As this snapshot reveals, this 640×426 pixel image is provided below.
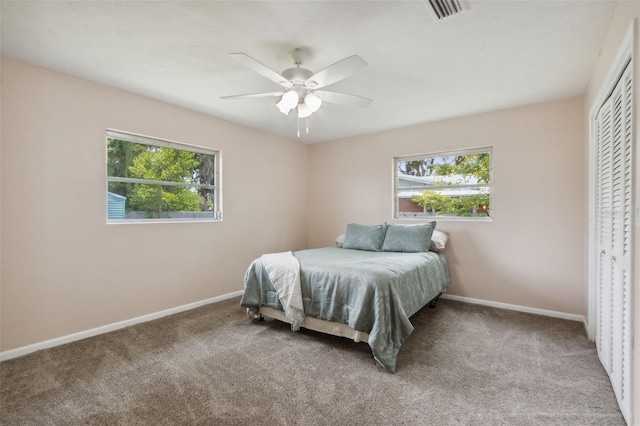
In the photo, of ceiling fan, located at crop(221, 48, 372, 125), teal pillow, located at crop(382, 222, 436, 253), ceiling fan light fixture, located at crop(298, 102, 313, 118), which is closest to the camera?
ceiling fan, located at crop(221, 48, 372, 125)

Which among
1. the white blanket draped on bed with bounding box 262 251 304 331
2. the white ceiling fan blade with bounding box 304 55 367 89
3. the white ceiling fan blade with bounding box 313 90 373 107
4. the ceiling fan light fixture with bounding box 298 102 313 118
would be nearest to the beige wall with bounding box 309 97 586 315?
the white ceiling fan blade with bounding box 313 90 373 107

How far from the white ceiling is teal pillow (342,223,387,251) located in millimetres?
1595

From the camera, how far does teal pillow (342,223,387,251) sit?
12.4ft

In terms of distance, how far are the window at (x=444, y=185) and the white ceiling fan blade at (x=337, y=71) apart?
2.38 metres

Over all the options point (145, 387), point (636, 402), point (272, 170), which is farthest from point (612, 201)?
point (272, 170)

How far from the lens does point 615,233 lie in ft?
6.05

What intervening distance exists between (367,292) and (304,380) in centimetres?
73

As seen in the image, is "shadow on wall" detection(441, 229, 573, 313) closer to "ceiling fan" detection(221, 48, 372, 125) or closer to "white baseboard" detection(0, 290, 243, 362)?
"ceiling fan" detection(221, 48, 372, 125)

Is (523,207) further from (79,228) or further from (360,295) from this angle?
(79,228)

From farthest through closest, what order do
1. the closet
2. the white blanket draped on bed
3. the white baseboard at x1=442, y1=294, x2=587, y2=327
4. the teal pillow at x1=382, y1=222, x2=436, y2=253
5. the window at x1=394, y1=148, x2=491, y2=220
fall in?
the window at x1=394, y1=148, x2=491, y2=220 → the teal pillow at x1=382, y1=222, x2=436, y2=253 → the white baseboard at x1=442, y1=294, x2=587, y2=327 → the white blanket draped on bed → the closet

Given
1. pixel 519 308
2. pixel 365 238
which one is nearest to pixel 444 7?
pixel 365 238

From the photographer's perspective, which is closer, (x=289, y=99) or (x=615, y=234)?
(x=615, y=234)

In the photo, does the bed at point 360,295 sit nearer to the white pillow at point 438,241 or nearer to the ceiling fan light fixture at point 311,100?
the white pillow at point 438,241

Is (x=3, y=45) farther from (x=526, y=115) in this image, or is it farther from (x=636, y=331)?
(x=526, y=115)
